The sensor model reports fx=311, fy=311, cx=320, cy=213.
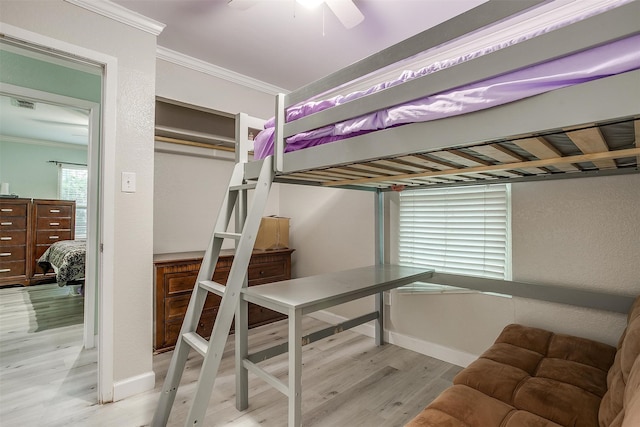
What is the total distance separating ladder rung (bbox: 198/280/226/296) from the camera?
5.24 feet

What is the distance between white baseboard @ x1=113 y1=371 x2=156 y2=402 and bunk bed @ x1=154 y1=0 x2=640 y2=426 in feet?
1.68

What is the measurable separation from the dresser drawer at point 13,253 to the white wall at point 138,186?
4.64 m

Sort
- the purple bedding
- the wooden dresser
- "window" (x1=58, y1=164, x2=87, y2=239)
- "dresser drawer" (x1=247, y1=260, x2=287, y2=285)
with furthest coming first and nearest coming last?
"window" (x1=58, y1=164, x2=87, y2=239)
"dresser drawer" (x1=247, y1=260, x2=287, y2=285)
the wooden dresser
the purple bedding

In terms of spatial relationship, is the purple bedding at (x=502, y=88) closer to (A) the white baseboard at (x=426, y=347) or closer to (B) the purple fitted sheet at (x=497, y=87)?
(B) the purple fitted sheet at (x=497, y=87)

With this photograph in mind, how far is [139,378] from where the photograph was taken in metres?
2.04

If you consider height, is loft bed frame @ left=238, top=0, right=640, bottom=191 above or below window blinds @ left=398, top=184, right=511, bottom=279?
above

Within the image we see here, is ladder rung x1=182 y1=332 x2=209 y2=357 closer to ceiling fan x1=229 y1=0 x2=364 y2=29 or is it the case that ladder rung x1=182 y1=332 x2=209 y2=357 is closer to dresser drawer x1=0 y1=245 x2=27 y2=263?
ceiling fan x1=229 y1=0 x2=364 y2=29

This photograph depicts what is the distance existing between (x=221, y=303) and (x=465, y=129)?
1.28 meters

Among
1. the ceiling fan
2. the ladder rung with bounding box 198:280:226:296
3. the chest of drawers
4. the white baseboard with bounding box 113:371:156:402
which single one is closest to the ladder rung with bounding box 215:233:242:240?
the ladder rung with bounding box 198:280:226:296

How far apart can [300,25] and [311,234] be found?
203 centimetres

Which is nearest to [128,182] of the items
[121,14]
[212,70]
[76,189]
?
[121,14]

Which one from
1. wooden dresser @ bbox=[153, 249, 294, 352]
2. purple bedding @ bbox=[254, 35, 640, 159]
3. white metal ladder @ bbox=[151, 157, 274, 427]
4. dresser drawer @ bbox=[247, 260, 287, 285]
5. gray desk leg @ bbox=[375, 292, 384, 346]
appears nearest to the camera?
purple bedding @ bbox=[254, 35, 640, 159]

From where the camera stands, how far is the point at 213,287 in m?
1.66

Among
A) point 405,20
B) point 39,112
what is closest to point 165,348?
point 405,20
